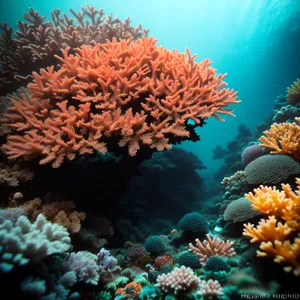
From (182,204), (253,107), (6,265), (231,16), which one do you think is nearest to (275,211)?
(6,265)

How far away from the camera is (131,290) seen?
2.86 m

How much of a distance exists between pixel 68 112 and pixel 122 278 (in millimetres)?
2868

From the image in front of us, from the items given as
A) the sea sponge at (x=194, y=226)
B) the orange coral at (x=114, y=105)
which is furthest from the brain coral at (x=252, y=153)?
the sea sponge at (x=194, y=226)

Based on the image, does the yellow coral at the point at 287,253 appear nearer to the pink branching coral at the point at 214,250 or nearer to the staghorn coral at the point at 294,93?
the pink branching coral at the point at 214,250

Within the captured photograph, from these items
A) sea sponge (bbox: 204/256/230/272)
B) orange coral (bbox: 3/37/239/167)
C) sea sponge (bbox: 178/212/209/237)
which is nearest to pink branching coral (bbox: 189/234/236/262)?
sea sponge (bbox: 204/256/230/272)

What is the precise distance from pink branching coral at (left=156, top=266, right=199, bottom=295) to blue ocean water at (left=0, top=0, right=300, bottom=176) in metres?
21.4

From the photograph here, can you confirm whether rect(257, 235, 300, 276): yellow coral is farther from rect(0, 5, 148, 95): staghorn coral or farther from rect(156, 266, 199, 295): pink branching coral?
rect(0, 5, 148, 95): staghorn coral

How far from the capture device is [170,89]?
371cm

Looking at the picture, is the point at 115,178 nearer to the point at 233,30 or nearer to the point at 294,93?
the point at 294,93

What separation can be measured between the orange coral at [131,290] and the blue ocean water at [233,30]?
836 inches

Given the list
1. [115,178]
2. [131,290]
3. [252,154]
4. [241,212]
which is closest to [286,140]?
[252,154]

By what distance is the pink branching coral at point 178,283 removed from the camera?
2.36m

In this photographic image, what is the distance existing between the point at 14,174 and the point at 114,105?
2.15 m

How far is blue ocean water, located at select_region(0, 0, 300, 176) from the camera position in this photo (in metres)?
30.5
